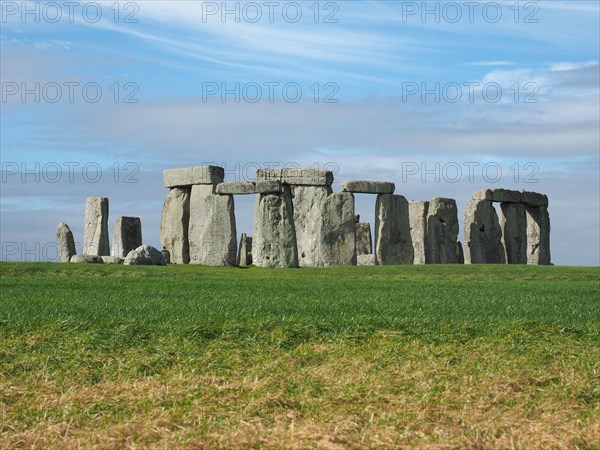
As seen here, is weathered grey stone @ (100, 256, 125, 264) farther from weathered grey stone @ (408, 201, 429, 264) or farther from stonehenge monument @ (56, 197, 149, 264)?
weathered grey stone @ (408, 201, 429, 264)

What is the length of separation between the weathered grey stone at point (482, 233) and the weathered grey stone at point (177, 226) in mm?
10560

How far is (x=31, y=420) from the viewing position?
26.9 ft

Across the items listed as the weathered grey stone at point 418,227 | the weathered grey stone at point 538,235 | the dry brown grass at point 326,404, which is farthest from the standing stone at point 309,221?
the dry brown grass at point 326,404

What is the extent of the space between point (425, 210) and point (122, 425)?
2903cm

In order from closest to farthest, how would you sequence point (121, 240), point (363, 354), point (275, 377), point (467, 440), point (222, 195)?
point (467, 440)
point (275, 377)
point (363, 354)
point (222, 195)
point (121, 240)

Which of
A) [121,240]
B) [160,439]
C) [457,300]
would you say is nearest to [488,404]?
[160,439]

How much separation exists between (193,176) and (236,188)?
3.11 meters

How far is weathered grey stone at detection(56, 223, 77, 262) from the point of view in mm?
34344

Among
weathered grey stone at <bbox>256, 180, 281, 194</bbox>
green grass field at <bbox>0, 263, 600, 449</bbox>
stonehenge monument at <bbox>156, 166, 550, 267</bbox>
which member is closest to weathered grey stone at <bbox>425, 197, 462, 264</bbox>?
stonehenge monument at <bbox>156, 166, 550, 267</bbox>

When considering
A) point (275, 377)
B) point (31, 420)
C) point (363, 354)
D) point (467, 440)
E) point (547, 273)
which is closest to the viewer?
point (467, 440)

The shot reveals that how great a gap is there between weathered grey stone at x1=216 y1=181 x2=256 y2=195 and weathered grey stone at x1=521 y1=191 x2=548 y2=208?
11722 mm

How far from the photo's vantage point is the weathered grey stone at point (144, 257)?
29375 millimetres

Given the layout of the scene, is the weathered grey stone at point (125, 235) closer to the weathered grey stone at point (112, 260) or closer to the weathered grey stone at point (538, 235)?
the weathered grey stone at point (112, 260)

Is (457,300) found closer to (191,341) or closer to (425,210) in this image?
(191,341)
